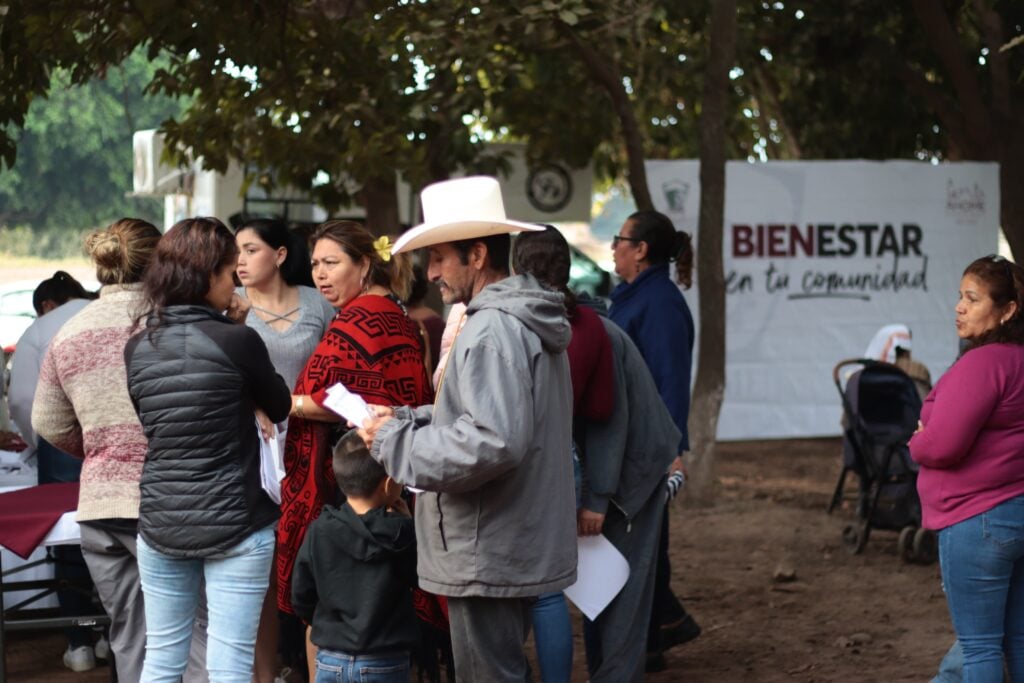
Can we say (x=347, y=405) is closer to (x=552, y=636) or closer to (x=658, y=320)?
(x=552, y=636)

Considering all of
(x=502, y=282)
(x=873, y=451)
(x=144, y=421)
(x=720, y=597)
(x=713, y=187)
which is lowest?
(x=720, y=597)

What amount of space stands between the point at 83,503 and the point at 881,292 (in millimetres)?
9213

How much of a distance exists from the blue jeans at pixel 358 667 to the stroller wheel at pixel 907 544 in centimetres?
481

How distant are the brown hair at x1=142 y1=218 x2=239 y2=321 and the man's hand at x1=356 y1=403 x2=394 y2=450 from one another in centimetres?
Answer: 70

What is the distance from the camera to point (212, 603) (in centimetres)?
423

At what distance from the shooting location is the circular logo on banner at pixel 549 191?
51.2ft

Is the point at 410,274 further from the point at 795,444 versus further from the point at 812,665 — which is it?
the point at 795,444

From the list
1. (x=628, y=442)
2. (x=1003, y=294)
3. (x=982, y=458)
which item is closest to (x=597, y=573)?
(x=628, y=442)

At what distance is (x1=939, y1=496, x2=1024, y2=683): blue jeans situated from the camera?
14.7 feet

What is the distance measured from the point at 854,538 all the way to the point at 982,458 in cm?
449

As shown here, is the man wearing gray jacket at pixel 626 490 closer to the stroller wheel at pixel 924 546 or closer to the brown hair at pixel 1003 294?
the brown hair at pixel 1003 294

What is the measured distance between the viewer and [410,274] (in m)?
5.37

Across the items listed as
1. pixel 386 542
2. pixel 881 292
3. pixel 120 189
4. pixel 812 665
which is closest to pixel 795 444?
pixel 881 292

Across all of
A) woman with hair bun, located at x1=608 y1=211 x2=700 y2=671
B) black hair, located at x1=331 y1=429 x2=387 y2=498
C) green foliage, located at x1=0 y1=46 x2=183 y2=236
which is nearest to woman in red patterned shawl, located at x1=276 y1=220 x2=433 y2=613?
black hair, located at x1=331 y1=429 x2=387 y2=498
